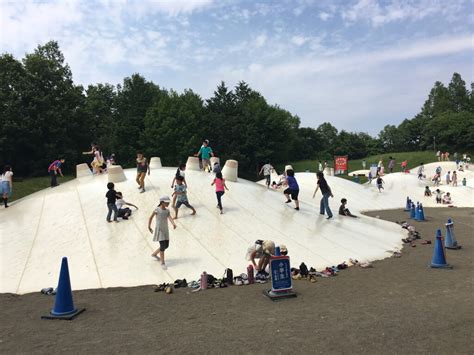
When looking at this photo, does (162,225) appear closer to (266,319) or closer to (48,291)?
(48,291)

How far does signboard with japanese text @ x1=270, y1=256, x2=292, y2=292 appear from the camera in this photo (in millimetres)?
7516

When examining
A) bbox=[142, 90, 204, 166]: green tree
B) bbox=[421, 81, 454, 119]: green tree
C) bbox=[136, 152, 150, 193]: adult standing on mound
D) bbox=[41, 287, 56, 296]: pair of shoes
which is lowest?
bbox=[41, 287, 56, 296]: pair of shoes

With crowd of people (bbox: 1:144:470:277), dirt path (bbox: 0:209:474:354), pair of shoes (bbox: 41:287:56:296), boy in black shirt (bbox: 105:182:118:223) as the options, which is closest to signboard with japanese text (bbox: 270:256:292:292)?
dirt path (bbox: 0:209:474:354)

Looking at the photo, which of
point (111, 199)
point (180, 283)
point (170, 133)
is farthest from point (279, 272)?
point (170, 133)

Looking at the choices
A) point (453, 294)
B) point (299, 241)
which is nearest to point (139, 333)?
point (453, 294)

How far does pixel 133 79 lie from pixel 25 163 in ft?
76.4

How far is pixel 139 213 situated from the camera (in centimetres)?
1259

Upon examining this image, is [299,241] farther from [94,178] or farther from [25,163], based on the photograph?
[25,163]

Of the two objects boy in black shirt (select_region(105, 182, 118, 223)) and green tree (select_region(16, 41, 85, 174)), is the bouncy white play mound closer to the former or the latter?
boy in black shirt (select_region(105, 182, 118, 223))

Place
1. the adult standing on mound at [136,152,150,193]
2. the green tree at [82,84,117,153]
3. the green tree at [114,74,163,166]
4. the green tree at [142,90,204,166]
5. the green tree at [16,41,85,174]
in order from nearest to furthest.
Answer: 1. the adult standing on mound at [136,152,150,193]
2. the green tree at [16,41,85,174]
3. the green tree at [82,84,117,153]
4. the green tree at [142,90,204,166]
5. the green tree at [114,74,163,166]

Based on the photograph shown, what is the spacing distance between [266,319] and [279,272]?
130 cm

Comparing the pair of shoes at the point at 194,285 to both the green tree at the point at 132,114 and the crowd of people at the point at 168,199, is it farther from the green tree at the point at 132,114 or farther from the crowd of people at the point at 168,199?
the green tree at the point at 132,114

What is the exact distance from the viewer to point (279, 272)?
7.56 m

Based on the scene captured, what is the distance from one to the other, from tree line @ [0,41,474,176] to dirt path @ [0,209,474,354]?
35.1 metres
